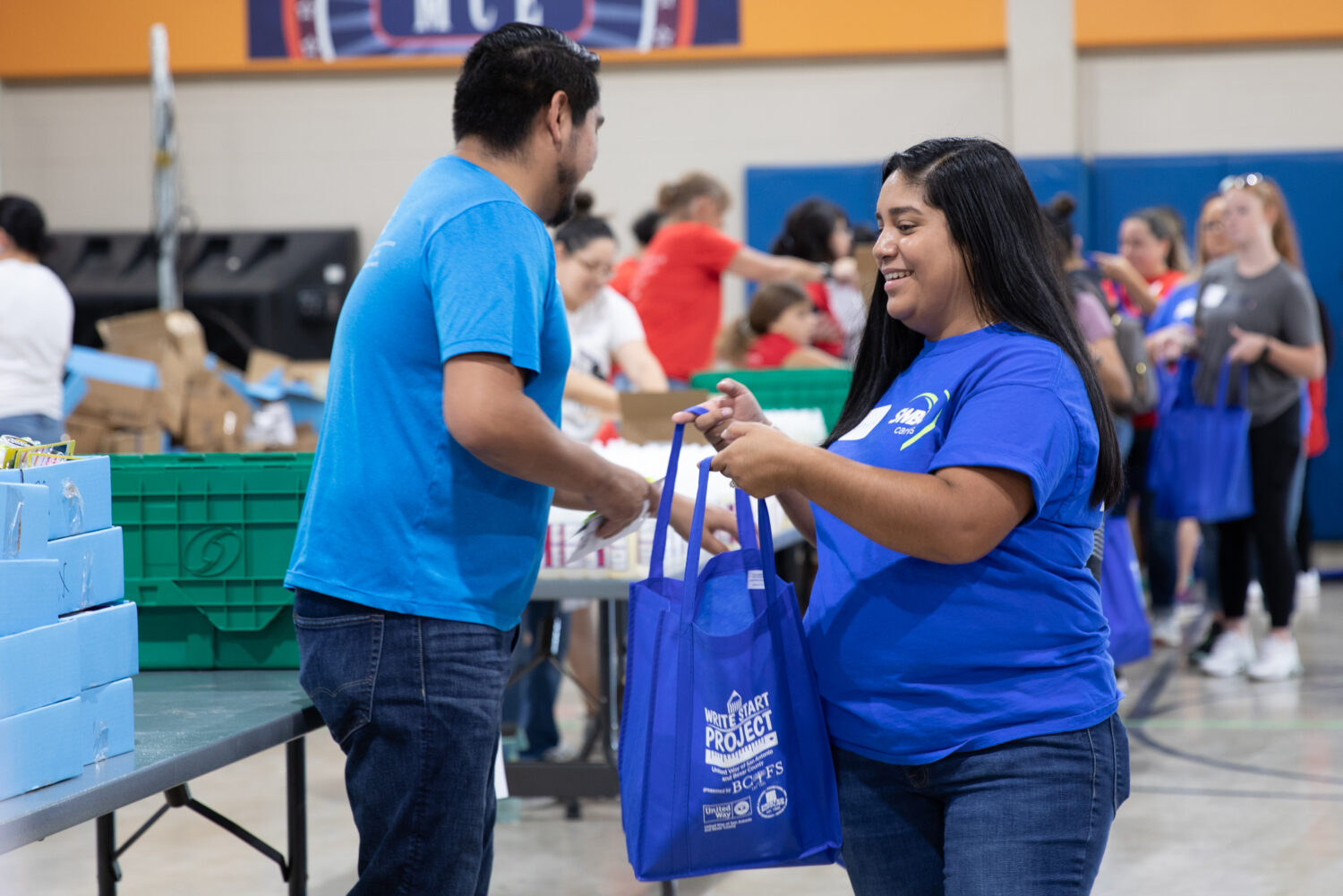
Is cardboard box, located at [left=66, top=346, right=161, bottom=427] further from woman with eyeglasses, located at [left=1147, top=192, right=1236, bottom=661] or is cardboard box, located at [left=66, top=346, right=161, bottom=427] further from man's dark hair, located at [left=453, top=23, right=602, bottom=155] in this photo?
man's dark hair, located at [left=453, top=23, right=602, bottom=155]

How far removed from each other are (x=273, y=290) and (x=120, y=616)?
7.58 metres

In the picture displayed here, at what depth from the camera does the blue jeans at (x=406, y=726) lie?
179 centimetres

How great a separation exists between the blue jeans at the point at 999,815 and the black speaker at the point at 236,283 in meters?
7.52

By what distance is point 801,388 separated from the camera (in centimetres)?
468

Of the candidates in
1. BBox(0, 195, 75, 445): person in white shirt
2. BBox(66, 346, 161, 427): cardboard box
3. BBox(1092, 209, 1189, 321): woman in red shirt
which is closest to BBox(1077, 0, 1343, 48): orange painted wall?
BBox(1092, 209, 1189, 321): woman in red shirt

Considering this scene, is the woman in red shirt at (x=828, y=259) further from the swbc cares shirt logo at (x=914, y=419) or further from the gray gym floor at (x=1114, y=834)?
the swbc cares shirt logo at (x=914, y=419)

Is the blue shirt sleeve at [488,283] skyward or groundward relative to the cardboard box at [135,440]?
skyward

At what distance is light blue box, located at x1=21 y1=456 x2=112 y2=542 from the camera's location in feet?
5.34

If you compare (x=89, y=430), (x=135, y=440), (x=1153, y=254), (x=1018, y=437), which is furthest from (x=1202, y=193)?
(x=1018, y=437)

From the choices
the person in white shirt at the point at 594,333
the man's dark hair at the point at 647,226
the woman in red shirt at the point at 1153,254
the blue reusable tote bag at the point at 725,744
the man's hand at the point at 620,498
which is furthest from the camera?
the man's dark hair at the point at 647,226

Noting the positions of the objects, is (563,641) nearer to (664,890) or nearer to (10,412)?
(664,890)

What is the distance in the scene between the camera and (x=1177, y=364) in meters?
5.71

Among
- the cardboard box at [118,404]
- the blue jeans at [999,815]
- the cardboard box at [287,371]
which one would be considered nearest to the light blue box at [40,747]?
the blue jeans at [999,815]

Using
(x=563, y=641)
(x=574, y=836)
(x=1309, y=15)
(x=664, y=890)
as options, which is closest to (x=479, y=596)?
(x=664, y=890)
